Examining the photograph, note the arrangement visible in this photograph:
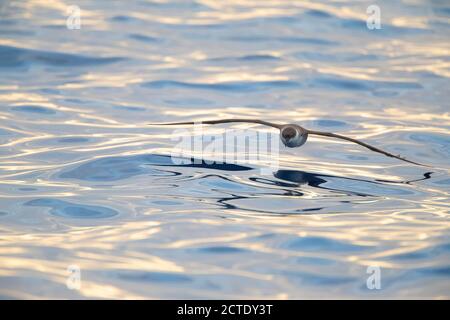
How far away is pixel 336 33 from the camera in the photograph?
862 inches

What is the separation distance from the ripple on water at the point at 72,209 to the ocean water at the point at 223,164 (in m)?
0.03

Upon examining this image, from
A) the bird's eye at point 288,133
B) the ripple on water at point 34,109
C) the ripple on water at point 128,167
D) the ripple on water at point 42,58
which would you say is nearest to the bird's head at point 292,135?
the bird's eye at point 288,133

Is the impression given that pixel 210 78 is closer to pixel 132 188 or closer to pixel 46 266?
pixel 132 188

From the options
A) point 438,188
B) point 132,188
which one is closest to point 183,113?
point 132,188

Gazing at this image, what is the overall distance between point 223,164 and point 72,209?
267 centimetres

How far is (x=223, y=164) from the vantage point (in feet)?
42.7

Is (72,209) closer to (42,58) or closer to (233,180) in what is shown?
(233,180)

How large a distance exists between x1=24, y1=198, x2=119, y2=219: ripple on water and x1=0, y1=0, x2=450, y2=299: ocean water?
33 millimetres

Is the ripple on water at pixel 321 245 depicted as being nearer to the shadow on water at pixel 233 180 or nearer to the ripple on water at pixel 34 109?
the shadow on water at pixel 233 180

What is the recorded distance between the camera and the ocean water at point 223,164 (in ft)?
30.3

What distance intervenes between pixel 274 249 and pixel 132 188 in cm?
291

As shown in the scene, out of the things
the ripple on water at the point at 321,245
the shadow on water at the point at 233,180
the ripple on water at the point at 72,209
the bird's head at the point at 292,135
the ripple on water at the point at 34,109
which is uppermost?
the ripple on water at the point at 34,109

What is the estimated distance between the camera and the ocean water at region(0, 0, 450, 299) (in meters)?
9.25

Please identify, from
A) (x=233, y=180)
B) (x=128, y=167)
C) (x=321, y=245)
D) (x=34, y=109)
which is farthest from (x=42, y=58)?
(x=321, y=245)
